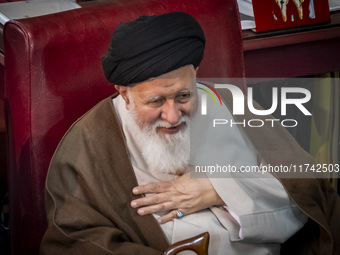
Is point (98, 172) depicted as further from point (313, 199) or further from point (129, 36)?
point (313, 199)

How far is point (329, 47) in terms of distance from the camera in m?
2.12

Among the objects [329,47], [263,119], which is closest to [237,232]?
[263,119]

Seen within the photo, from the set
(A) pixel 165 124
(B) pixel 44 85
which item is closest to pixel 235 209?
(A) pixel 165 124

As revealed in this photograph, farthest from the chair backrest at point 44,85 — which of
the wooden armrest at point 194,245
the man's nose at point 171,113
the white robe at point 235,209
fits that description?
the wooden armrest at point 194,245

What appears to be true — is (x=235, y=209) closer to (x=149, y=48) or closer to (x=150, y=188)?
(x=150, y=188)

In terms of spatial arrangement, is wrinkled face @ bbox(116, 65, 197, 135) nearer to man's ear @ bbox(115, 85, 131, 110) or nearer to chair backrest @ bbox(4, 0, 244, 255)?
man's ear @ bbox(115, 85, 131, 110)

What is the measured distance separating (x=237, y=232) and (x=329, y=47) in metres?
0.89

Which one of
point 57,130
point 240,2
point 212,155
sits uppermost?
point 240,2

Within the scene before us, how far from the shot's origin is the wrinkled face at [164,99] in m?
1.45

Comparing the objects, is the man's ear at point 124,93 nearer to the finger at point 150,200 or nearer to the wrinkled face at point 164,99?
the wrinkled face at point 164,99

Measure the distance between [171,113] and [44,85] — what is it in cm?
37

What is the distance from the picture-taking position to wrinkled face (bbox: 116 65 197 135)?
1.45 meters

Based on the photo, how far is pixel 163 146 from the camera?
1538 millimetres

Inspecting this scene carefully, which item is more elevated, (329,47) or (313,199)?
(329,47)
